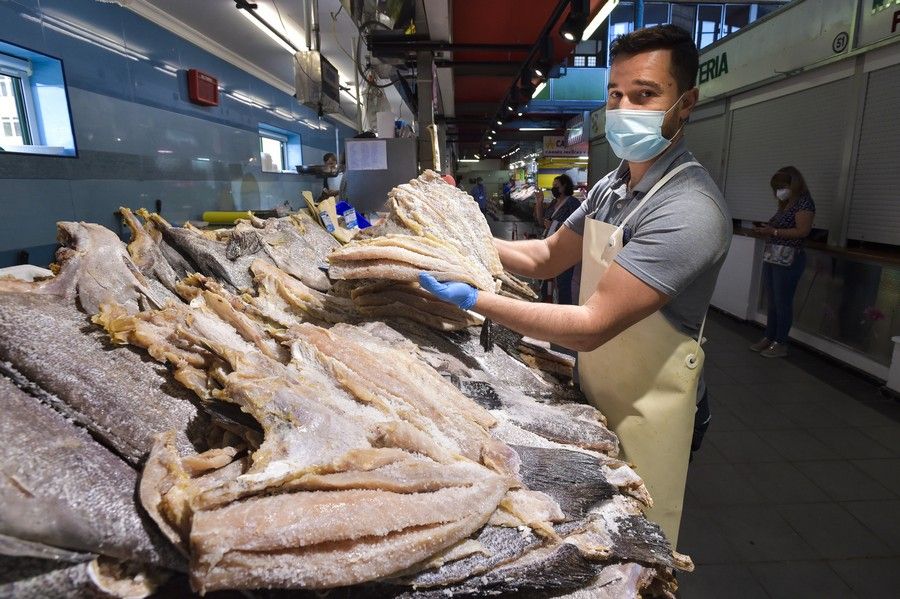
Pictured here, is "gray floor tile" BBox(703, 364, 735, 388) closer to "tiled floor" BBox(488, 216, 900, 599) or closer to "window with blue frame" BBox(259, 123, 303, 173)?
"tiled floor" BBox(488, 216, 900, 599)

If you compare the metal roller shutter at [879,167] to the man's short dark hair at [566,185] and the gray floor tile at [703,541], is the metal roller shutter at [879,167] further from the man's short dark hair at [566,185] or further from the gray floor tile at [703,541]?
the gray floor tile at [703,541]

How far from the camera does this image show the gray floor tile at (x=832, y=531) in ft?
10.1

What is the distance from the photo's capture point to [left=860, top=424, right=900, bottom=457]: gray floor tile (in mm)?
4285

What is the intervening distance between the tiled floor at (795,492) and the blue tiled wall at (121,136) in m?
5.74

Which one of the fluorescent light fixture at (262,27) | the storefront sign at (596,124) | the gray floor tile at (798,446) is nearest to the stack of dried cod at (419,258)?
the gray floor tile at (798,446)

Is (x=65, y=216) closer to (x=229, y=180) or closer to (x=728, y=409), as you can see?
(x=229, y=180)

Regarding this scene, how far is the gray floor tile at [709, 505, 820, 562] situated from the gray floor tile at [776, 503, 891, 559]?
0.22 feet

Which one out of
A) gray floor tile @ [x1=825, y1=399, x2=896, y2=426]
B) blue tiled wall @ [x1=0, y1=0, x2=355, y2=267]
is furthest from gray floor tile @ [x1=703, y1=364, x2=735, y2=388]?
blue tiled wall @ [x1=0, y1=0, x2=355, y2=267]

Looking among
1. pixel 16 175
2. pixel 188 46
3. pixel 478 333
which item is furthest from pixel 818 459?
pixel 188 46

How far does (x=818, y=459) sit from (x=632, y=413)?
3.57 metres

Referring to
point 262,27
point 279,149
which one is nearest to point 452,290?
point 262,27

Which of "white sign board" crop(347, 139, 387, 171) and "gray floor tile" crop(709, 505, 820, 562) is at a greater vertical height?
"white sign board" crop(347, 139, 387, 171)

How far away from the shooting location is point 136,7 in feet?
A: 19.0

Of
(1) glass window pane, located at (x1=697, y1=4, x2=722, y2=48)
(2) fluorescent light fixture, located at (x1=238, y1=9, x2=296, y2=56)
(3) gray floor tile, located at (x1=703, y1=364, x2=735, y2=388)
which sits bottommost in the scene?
(3) gray floor tile, located at (x1=703, y1=364, x2=735, y2=388)
